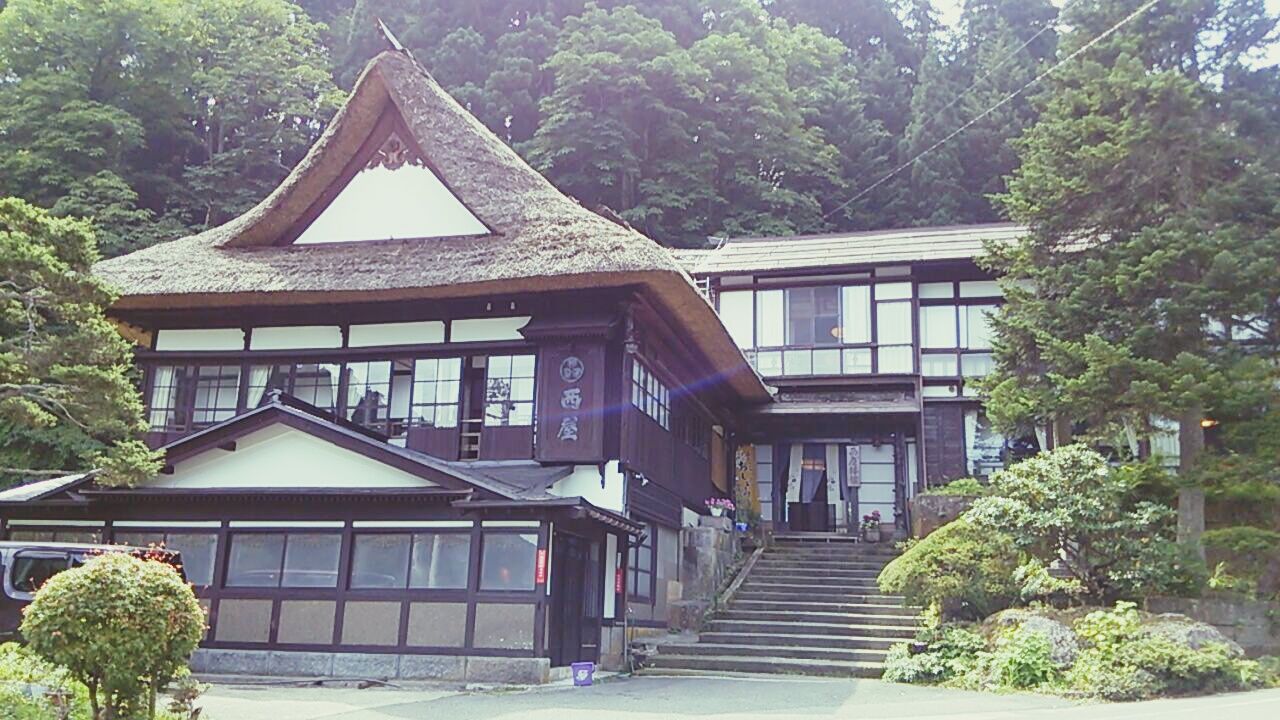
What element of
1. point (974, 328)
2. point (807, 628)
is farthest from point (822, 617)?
point (974, 328)

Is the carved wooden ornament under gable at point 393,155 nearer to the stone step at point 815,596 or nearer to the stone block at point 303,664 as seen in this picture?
the stone block at point 303,664

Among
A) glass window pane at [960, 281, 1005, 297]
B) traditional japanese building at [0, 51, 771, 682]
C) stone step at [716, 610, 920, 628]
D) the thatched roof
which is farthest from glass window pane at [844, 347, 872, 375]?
stone step at [716, 610, 920, 628]

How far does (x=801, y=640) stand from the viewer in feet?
53.2

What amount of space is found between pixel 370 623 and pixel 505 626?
2031 mm

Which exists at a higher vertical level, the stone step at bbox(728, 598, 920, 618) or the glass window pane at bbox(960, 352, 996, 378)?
the glass window pane at bbox(960, 352, 996, 378)

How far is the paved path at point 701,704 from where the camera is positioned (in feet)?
33.4

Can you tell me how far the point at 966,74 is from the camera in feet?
135

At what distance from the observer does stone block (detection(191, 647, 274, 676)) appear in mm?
14305

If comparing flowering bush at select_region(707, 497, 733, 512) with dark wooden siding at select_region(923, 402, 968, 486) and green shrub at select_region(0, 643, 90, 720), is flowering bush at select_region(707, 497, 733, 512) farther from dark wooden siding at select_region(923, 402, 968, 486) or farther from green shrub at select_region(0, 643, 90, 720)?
green shrub at select_region(0, 643, 90, 720)

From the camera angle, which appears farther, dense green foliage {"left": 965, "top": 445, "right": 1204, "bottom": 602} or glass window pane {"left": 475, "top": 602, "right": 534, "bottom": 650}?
dense green foliage {"left": 965, "top": 445, "right": 1204, "bottom": 602}

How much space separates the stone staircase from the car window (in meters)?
8.31

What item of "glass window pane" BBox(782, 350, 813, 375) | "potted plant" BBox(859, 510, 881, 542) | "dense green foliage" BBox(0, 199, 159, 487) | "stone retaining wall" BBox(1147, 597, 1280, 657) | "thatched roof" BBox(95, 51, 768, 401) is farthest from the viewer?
"glass window pane" BBox(782, 350, 813, 375)

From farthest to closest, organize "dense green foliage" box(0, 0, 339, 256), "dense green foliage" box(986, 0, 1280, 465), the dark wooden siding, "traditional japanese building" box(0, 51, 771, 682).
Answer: "dense green foliage" box(0, 0, 339, 256), the dark wooden siding, "dense green foliage" box(986, 0, 1280, 465), "traditional japanese building" box(0, 51, 771, 682)

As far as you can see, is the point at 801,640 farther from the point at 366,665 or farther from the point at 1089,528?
the point at 366,665
